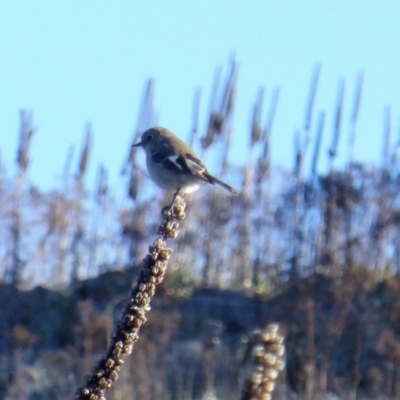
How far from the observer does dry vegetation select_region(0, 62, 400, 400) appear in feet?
33.4

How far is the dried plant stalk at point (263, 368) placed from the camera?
2.02 meters

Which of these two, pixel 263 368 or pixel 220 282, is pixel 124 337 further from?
pixel 220 282

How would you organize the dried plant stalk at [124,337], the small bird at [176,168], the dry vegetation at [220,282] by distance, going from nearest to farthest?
the dried plant stalk at [124,337] → the small bird at [176,168] → the dry vegetation at [220,282]

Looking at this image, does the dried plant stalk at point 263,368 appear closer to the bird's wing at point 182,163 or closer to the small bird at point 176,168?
the small bird at point 176,168

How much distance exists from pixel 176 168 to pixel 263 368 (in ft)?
16.2

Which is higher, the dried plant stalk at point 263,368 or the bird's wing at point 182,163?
the bird's wing at point 182,163

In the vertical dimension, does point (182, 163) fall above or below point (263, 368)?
above

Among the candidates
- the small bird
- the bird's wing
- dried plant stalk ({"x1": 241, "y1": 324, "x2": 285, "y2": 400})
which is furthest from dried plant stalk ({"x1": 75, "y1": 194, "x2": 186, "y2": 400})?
the bird's wing

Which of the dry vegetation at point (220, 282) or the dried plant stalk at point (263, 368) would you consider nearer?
the dried plant stalk at point (263, 368)

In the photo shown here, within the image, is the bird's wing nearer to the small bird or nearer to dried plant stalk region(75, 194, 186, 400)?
the small bird

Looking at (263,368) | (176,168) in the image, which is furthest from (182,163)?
(263,368)

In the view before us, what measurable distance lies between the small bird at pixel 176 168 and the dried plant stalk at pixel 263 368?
446 cm

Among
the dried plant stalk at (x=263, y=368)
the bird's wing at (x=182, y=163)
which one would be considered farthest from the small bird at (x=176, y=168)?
the dried plant stalk at (x=263, y=368)

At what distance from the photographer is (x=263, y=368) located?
2.06 m
